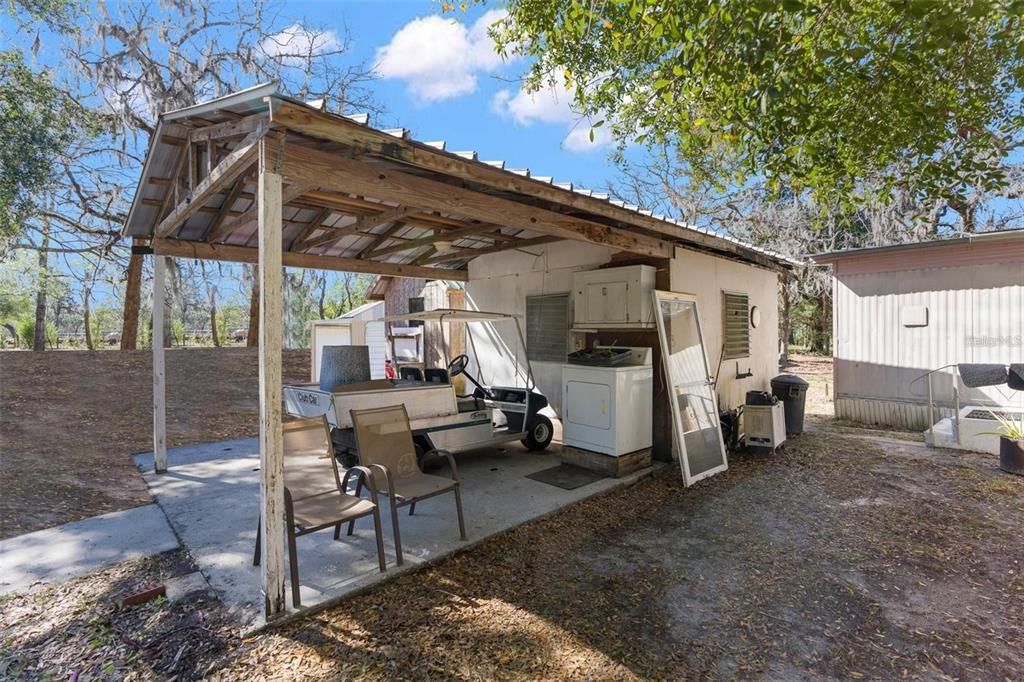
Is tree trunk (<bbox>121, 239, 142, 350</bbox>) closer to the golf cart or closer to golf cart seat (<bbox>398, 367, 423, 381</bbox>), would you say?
the golf cart

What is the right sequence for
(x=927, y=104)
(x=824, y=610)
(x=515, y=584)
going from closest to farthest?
(x=824, y=610) → (x=515, y=584) → (x=927, y=104)

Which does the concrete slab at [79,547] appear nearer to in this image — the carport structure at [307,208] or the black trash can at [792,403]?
the carport structure at [307,208]

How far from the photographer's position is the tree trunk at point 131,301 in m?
9.34

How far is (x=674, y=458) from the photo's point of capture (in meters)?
5.34

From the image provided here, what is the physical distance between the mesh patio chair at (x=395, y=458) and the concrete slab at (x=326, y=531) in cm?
23

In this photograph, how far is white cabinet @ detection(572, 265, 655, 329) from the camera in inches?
202

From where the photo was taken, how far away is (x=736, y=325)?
21.4ft

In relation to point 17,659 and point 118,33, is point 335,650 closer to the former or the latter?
point 17,659

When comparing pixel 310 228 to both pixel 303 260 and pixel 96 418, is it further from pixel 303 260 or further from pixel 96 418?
pixel 96 418

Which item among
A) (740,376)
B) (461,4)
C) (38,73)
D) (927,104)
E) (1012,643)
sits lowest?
(1012,643)

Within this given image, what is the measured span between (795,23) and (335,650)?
478 centimetres

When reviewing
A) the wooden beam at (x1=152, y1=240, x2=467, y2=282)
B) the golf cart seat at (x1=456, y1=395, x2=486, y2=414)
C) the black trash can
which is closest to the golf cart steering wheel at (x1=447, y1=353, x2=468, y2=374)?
the golf cart seat at (x1=456, y1=395, x2=486, y2=414)

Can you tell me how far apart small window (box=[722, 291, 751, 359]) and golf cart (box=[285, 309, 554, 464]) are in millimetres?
2595

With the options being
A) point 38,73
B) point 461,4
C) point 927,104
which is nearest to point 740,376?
point 927,104
